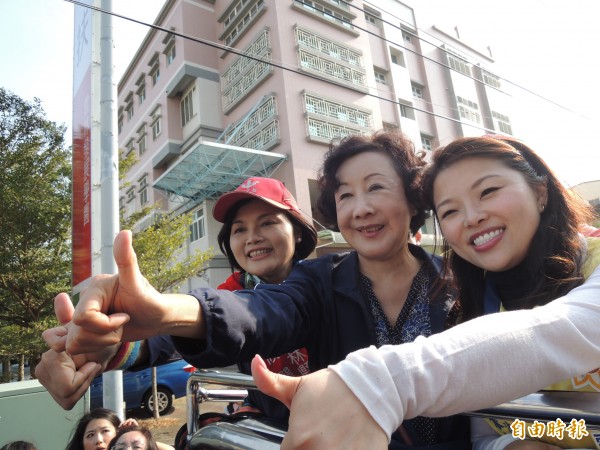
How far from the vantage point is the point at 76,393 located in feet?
3.64

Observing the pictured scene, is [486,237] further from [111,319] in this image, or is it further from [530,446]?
[111,319]

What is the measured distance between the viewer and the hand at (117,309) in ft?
2.72

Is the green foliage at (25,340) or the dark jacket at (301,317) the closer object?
the dark jacket at (301,317)

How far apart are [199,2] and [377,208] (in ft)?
68.2

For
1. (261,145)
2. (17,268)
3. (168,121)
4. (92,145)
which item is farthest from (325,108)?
(92,145)

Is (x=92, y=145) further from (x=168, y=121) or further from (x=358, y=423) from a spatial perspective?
(x=168, y=121)

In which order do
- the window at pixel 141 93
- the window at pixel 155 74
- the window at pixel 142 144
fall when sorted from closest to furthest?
the window at pixel 155 74 < the window at pixel 142 144 < the window at pixel 141 93

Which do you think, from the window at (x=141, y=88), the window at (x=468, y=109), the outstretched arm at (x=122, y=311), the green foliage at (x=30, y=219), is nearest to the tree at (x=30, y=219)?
the green foliage at (x=30, y=219)

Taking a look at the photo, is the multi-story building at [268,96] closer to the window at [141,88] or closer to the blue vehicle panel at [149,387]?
the window at [141,88]

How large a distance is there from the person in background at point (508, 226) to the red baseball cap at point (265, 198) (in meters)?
0.87

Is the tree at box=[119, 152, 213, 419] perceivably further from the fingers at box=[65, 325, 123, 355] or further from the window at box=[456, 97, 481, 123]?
the window at box=[456, 97, 481, 123]

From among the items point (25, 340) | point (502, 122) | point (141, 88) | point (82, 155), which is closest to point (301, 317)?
point (82, 155)

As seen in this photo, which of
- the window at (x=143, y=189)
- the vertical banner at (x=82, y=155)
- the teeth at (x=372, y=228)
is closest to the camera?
the teeth at (x=372, y=228)

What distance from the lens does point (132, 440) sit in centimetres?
252
